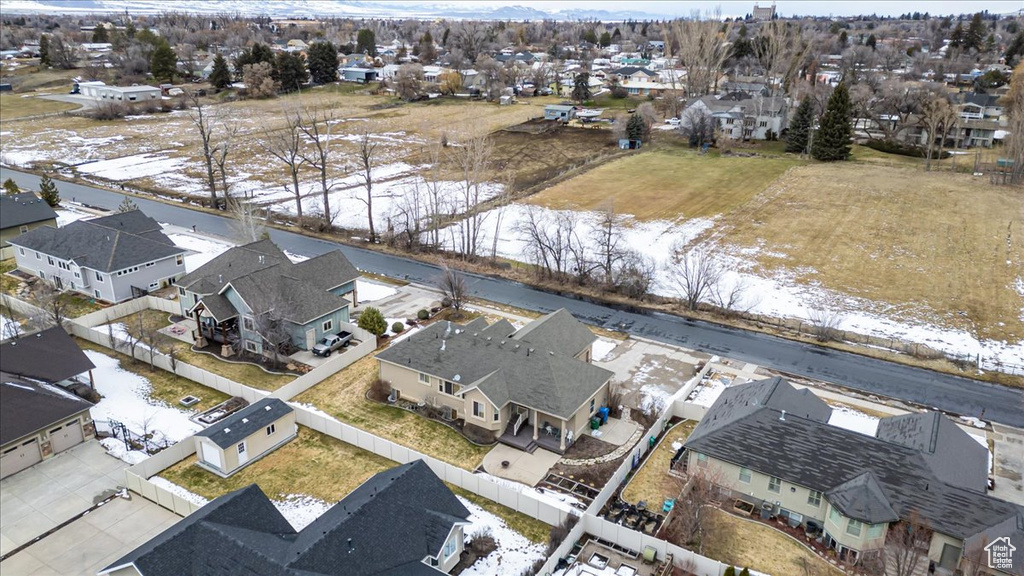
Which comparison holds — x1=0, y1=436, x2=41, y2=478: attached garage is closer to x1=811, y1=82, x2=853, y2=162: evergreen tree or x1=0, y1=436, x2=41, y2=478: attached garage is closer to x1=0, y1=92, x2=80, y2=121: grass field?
x1=811, y1=82, x2=853, y2=162: evergreen tree

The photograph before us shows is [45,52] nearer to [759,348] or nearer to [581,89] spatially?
[581,89]

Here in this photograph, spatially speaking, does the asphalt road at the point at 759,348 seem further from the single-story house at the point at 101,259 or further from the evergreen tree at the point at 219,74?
the evergreen tree at the point at 219,74

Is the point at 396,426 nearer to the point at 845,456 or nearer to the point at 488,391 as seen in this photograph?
the point at 488,391

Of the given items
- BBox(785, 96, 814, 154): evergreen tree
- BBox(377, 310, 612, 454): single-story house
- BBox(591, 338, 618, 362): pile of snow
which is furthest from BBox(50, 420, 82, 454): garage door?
BBox(785, 96, 814, 154): evergreen tree

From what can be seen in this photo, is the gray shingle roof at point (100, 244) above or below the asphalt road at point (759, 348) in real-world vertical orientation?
above

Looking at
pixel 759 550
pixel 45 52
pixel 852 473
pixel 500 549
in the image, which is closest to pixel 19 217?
pixel 500 549

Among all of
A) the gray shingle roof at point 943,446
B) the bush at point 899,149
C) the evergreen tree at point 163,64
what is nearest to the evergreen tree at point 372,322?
the gray shingle roof at point 943,446
